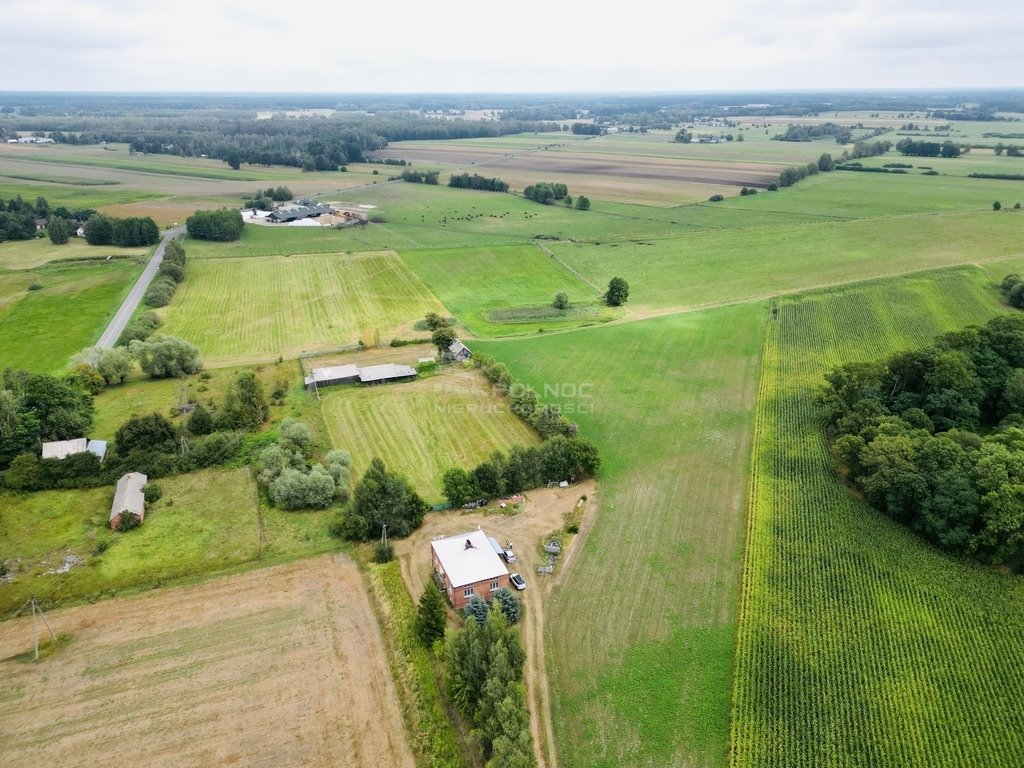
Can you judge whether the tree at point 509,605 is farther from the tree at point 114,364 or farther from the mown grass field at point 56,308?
the mown grass field at point 56,308

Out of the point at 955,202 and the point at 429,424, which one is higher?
the point at 955,202

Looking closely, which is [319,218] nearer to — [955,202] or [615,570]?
[615,570]

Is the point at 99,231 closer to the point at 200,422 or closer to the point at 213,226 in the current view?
the point at 213,226

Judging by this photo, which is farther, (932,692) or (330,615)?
(330,615)

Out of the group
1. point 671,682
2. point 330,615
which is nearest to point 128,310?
point 330,615

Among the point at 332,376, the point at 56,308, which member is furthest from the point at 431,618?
the point at 56,308

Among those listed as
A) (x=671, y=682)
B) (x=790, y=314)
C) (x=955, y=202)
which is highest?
(x=955, y=202)
